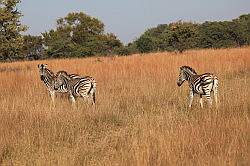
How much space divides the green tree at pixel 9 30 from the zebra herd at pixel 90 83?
21.7ft

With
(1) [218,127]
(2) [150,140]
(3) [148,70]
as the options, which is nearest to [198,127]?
(1) [218,127]

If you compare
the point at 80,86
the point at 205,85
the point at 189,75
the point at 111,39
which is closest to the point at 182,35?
the point at 111,39

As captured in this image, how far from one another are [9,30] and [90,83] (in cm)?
958

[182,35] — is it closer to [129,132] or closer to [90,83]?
[90,83]

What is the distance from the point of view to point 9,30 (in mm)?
17938

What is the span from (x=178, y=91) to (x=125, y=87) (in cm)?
166

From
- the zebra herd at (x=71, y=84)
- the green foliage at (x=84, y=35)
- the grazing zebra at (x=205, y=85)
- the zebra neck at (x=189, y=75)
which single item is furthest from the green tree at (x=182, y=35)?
the grazing zebra at (x=205, y=85)

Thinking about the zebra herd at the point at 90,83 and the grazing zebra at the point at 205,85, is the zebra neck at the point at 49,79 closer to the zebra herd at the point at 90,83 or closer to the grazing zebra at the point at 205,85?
the zebra herd at the point at 90,83

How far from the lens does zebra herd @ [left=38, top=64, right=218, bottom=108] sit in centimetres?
869

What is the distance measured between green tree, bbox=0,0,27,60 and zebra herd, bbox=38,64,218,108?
260 inches

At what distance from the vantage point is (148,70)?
15539 mm

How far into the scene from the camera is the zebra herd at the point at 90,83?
869cm

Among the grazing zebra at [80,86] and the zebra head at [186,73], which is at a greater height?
the zebra head at [186,73]

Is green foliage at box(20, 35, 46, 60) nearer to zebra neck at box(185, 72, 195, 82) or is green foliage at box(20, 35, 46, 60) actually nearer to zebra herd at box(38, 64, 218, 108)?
zebra herd at box(38, 64, 218, 108)
